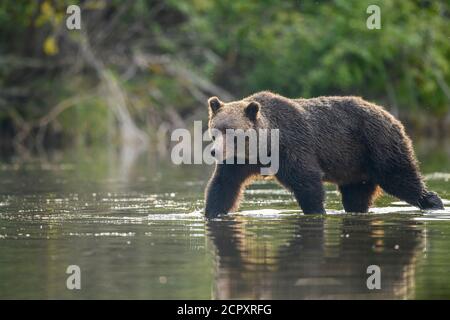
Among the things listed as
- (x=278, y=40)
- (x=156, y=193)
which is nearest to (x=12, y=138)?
(x=278, y=40)

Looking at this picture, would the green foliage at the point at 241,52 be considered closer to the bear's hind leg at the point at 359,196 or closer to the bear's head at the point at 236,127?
the bear's hind leg at the point at 359,196

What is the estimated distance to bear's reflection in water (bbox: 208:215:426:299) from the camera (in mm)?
6672

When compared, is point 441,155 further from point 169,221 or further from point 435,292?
point 435,292

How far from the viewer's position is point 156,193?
14039 mm

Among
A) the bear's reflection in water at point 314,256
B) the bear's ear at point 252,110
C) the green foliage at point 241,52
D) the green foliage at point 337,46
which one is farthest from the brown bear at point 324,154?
the green foliage at point 337,46

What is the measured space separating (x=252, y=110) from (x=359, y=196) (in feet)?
5.80

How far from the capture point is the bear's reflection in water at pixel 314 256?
263 inches

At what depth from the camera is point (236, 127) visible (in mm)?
10602

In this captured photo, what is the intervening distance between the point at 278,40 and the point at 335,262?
23.4 meters

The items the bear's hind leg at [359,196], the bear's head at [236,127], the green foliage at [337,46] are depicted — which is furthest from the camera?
the green foliage at [337,46]

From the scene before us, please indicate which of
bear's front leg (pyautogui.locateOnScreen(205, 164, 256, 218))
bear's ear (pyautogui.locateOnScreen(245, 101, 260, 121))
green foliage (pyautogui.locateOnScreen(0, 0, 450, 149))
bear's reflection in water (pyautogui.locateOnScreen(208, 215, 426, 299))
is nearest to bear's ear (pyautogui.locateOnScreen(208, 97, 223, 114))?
bear's ear (pyautogui.locateOnScreen(245, 101, 260, 121))
